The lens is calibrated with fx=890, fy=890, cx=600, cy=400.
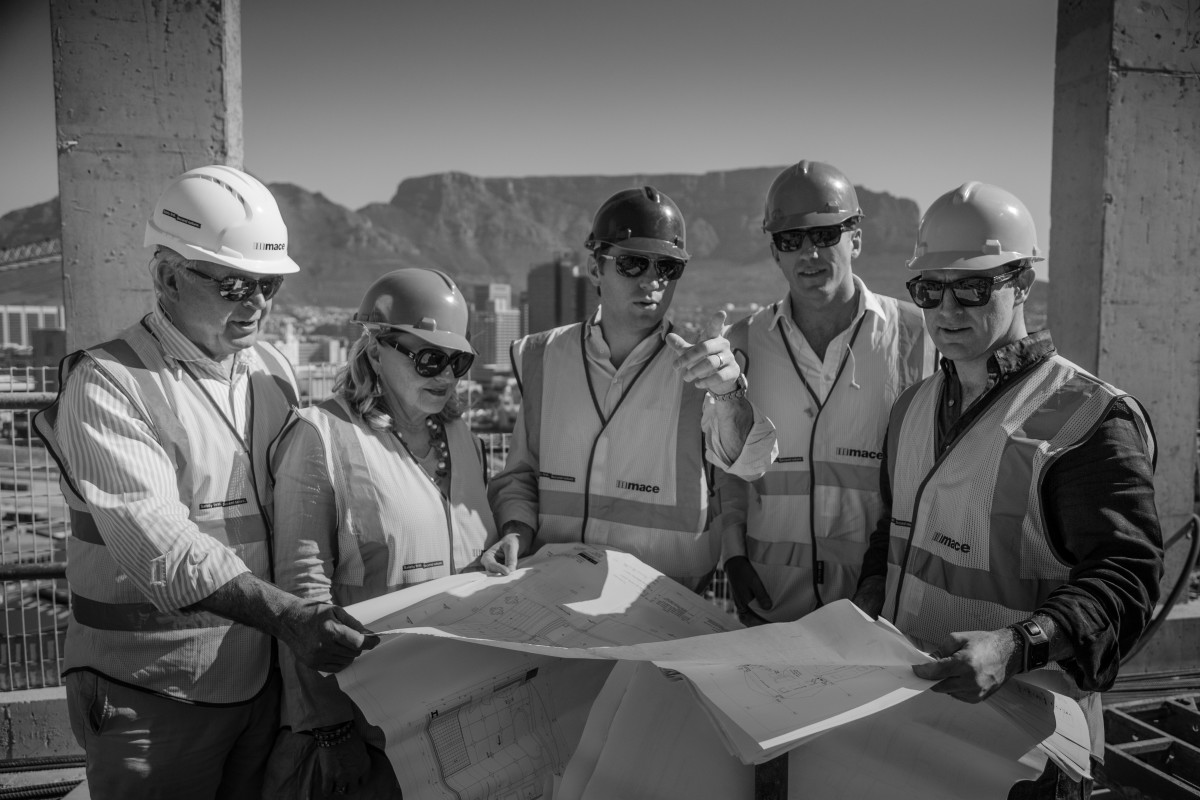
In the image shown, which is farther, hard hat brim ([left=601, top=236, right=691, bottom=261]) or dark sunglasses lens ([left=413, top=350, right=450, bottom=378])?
hard hat brim ([left=601, top=236, right=691, bottom=261])

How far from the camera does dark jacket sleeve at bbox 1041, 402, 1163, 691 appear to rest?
2195 mm

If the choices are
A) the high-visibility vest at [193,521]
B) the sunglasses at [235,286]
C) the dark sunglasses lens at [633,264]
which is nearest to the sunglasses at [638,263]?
the dark sunglasses lens at [633,264]

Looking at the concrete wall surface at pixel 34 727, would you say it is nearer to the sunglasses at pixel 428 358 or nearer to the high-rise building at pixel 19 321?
the sunglasses at pixel 428 358

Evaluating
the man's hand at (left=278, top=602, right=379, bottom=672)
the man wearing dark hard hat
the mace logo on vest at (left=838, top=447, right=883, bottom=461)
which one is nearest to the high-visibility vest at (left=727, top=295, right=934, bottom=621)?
the mace logo on vest at (left=838, top=447, right=883, bottom=461)

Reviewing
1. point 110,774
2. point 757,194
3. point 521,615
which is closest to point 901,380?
point 521,615

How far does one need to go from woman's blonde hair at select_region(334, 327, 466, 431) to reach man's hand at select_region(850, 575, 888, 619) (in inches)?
66.2

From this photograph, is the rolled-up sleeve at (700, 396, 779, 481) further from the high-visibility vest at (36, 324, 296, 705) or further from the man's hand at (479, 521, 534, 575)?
the high-visibility vest at (36, 324, 296, 705)

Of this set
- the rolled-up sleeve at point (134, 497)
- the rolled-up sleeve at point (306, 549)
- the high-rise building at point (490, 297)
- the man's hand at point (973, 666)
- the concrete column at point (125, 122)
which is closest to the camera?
the man's hand at point (973, 666)

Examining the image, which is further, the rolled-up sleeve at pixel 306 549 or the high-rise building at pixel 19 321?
the high-rise building at pixel 19 321

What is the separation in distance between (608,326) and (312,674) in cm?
170

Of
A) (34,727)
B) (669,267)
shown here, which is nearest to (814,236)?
(669,267)

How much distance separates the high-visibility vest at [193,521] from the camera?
2.78 metres

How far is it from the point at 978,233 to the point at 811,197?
980 millimetres

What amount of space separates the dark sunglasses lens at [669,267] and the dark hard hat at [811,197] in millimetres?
466
